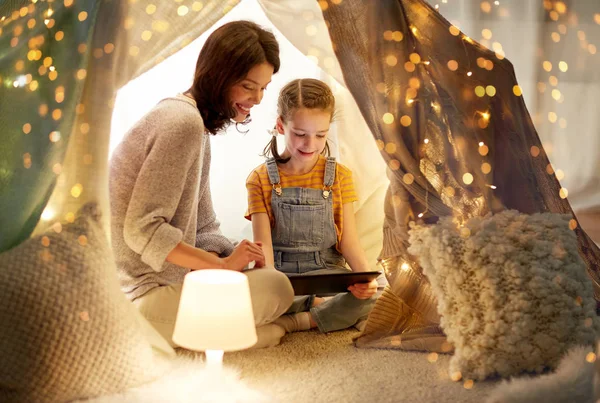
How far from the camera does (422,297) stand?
6.02ft

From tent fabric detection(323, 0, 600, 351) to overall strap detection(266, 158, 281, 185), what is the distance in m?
0.56

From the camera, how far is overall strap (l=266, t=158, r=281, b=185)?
88.2 inches

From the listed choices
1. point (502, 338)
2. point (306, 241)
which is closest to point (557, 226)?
point (502, 338)

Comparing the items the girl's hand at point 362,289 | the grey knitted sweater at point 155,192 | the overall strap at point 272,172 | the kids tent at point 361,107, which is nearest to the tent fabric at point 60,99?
the kids tent at point 361,107

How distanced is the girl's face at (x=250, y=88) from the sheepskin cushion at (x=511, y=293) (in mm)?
646

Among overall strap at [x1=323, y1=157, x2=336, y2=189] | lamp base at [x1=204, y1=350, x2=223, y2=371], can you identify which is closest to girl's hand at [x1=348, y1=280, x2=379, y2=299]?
overall strap at [x1=323, y1=157, x2=336, y2=189]

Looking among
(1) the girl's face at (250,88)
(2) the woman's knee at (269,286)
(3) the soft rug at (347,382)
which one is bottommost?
(3) the soft rug at (347,382)

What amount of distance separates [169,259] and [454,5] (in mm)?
Result: 968

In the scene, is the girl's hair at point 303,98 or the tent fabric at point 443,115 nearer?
the tent fabric at point 443,115

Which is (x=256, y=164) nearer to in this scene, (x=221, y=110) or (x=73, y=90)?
(x=221, y=110)

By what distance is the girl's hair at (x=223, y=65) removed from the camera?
179cm

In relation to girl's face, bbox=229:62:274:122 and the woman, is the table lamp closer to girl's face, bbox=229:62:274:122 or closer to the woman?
the woman

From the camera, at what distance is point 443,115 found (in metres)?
1.72

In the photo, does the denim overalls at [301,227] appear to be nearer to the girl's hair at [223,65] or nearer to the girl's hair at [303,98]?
the girl's hair at [303,98]
